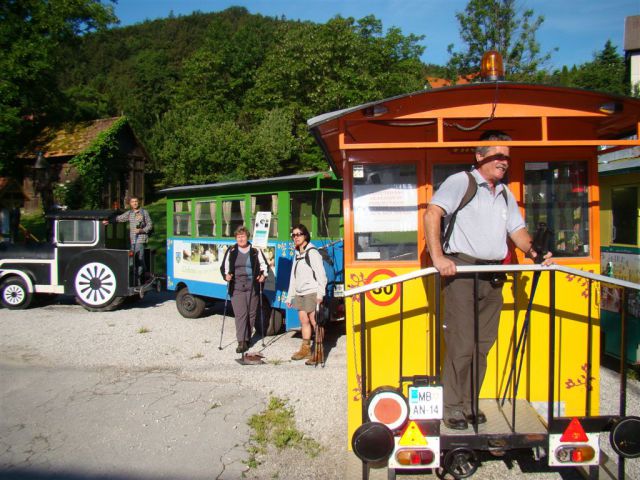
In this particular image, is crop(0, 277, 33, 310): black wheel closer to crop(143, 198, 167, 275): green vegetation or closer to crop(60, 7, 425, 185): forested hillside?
crop(143, 198, 167, 275): green vegetation

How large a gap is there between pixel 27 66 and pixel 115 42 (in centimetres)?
7567

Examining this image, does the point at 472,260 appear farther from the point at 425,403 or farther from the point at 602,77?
the point at 602,77

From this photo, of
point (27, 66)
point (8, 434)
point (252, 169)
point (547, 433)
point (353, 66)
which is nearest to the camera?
point (547, 433)

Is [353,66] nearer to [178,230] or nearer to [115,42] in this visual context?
[178,230]

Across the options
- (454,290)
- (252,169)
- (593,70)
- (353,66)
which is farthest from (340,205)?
(593,70)

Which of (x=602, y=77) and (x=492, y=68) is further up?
(x=602, y=77)

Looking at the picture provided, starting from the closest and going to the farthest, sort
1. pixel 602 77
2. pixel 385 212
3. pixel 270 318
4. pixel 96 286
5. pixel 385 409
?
1. pixel 385 409
2. pixel 385 212
3. pixel 270 318
4. pixel 96 286
5. pixel 602 77

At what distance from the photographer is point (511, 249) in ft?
13.3

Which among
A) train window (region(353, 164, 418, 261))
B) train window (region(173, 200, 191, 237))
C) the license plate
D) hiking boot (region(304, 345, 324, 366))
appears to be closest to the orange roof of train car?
train window (region(353, 164, 418, 261))

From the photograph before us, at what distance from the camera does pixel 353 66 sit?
110 ft

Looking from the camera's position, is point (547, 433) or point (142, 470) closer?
point (547, 433)

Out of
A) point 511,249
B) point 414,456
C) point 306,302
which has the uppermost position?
point 511,249

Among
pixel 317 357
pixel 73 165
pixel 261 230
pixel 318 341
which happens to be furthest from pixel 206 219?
pixel 73 165

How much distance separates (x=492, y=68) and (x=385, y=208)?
1293 millimetres
